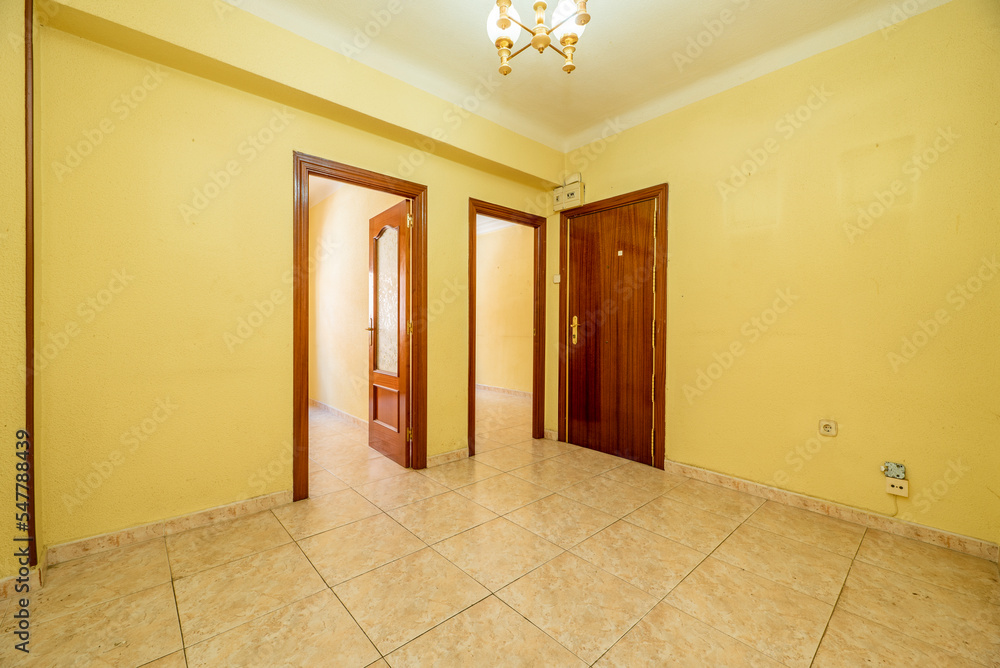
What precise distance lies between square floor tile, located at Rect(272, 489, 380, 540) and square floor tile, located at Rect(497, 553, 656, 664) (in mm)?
1117

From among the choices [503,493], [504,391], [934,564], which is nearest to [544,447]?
[503,493]

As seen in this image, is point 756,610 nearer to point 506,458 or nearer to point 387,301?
point 506,458

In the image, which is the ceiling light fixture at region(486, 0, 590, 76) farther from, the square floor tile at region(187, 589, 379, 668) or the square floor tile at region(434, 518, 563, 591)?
the square floor tile at region(187, 589, 379, 668)

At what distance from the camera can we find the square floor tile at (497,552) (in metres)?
1.83

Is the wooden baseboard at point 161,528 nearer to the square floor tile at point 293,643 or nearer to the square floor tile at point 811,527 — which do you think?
the square floor tile at point 293,643

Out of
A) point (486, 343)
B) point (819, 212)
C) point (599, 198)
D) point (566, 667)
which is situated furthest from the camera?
point (486, 343)

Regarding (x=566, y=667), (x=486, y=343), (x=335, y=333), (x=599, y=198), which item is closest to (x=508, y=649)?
(x=566, y=667)

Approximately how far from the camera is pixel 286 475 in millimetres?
2514

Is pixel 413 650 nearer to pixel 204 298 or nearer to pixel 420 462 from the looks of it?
pixel 420 462

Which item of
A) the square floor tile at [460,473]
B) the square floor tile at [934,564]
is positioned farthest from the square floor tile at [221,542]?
the square floor tile at [934,564]

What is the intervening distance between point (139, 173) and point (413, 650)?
254cm

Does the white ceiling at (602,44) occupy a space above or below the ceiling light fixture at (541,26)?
above

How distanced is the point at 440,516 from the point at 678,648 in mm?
1380

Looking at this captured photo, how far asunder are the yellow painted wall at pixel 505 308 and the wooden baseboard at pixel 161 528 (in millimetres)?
4351
